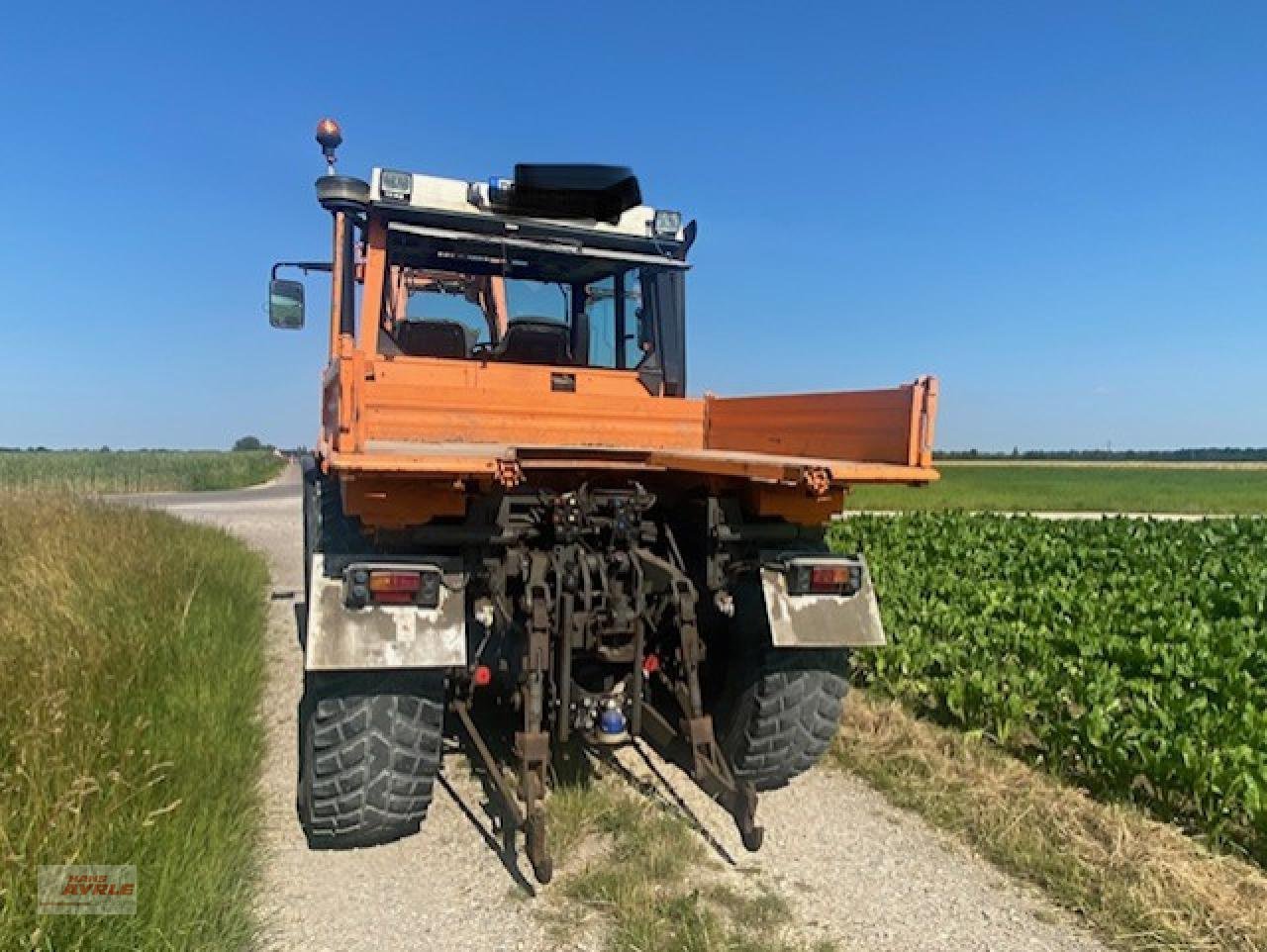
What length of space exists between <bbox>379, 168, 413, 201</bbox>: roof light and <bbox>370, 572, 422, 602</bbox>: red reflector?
200cm

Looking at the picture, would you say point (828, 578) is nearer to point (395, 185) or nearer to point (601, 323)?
point (601, 323)

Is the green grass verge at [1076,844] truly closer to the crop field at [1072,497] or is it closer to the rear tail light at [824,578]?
the rear tail light at [824,578]

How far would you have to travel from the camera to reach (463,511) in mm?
3094

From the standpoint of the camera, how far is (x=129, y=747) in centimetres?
302

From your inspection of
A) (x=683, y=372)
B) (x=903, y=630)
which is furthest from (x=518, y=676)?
(x=903, y=630)

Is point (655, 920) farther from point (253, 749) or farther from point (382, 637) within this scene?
point (253, 749)

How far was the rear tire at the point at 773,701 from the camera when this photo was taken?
3.72m

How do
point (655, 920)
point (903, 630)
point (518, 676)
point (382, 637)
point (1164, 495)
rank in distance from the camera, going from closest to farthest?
point (655, 920) < point (382, 637) < point (518, 676) < point (903, 630) < point (1164, 495)

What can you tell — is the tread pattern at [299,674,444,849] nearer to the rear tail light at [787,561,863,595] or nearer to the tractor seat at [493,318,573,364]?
the rear tail light at [787,561,863,595]

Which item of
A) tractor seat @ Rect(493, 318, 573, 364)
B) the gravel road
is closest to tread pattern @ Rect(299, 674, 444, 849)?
the gravel road

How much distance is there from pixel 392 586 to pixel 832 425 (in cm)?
204

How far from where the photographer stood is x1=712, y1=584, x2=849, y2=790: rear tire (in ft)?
12.2

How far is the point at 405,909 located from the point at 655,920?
34.7 inches

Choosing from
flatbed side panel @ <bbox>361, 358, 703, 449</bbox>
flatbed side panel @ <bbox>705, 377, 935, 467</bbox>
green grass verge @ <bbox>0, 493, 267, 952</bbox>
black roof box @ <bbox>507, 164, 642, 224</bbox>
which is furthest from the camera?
black roof box @ <bbox>507, 164, 642, 224</bbox>
